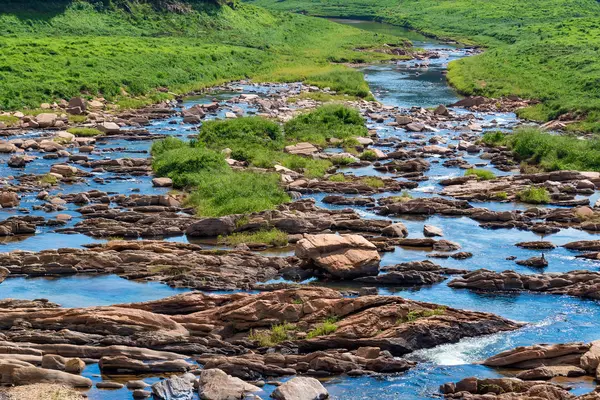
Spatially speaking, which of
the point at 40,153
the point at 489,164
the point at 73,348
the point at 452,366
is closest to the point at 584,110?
the point at 489,164

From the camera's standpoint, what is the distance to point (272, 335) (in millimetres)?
32844

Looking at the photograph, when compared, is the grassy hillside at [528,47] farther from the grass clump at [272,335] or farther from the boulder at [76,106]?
the grass clump at [272,335]

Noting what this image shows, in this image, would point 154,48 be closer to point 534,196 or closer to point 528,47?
point 528,47

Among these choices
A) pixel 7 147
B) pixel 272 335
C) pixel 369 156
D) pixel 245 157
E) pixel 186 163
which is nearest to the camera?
pixel 272 335

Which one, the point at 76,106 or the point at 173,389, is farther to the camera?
the point at 76,106

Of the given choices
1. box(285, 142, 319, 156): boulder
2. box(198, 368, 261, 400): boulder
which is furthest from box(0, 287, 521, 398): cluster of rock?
box(285, 142, 319, 156): boulder

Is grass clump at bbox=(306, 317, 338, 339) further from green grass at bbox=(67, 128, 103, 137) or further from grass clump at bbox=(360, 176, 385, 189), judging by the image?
green grass at bbox=(67, 128, 103, 137)

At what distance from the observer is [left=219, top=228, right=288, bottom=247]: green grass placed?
45375mm

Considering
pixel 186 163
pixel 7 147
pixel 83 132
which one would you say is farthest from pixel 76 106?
pixel 186 163

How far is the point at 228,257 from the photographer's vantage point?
42031mm

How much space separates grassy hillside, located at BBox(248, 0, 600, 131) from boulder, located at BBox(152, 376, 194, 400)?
5441 centimetres

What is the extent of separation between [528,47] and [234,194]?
80.0 meters

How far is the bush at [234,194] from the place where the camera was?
1994 inches

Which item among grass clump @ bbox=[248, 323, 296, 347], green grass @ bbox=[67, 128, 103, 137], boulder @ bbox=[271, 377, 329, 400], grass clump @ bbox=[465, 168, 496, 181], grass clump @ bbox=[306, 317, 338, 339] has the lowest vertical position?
green grass @ bbox=[67, 128, 103, 137]
